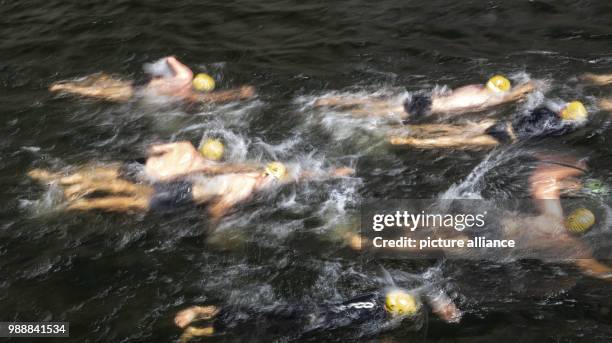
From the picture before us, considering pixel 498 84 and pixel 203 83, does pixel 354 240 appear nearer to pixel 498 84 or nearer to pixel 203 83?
pixel 498 84

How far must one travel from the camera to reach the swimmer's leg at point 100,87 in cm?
852

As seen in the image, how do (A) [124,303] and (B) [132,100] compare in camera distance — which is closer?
(A) [124,303]

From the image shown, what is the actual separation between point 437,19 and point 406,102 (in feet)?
8.81

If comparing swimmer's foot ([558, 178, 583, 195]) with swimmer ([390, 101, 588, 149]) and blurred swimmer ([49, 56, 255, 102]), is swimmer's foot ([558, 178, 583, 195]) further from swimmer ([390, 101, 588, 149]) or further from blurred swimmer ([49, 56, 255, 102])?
blurred swimmer ([49, 56, 255, 102])

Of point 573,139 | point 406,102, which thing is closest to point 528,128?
point 573,139

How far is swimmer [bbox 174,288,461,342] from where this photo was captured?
5320mm

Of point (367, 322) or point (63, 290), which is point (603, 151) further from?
point (63, 290)

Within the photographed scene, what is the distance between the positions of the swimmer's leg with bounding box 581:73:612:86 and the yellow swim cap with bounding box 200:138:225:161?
17.7 feet

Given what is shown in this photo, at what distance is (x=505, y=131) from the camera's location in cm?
719

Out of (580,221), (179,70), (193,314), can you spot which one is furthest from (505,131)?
(179,70)

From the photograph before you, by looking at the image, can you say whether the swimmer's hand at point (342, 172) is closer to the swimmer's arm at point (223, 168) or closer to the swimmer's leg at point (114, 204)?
the swimmer's arm at point (223, 168)

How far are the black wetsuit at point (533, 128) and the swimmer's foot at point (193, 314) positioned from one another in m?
4.27

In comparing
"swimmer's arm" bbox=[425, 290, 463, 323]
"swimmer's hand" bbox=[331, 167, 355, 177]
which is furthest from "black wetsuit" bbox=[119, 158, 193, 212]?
"swimmer's arm" bbox=[425, 290, 463, 323]

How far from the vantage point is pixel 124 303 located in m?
5.65
